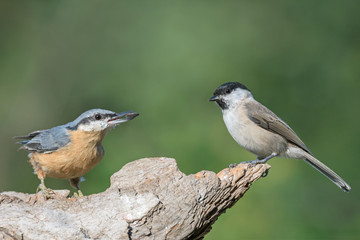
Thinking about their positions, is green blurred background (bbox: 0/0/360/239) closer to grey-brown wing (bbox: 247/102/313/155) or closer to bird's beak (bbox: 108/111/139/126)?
grey-brown wing (bbox: 247/102/313/155)

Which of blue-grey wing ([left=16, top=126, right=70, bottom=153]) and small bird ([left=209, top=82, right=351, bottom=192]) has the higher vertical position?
small bird ([left=209, top=82, right=351, bottom=192])

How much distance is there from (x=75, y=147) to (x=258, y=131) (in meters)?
1.87

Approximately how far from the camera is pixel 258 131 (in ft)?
16.9

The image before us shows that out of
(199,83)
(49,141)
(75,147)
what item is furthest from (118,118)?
(199,83)

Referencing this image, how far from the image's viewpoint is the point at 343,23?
28.0 feet

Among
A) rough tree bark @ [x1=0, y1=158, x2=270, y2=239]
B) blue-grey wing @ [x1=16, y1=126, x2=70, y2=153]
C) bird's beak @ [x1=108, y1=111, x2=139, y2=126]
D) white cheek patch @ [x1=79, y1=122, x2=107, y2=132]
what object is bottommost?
rough tree bark @ [x1=0, y1=158, x2=270, y2=239]

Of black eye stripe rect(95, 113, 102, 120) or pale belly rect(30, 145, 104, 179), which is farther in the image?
black eye stripe rect(95, 113, 102, 120)

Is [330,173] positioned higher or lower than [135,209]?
higher

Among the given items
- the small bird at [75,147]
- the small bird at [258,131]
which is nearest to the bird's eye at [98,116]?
the small bird at [75,147]

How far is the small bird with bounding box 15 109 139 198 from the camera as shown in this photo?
15.3 ft

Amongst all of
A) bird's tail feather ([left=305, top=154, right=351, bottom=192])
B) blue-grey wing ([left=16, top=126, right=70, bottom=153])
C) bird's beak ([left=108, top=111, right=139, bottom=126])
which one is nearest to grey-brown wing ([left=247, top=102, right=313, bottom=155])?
bird's tail feather ([left=305, top=154, right=351, bottom=192])

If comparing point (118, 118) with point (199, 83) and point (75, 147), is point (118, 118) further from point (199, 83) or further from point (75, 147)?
point (199, 83)

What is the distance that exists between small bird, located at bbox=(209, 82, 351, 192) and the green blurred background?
1.40 m

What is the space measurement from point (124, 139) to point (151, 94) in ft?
2.72
